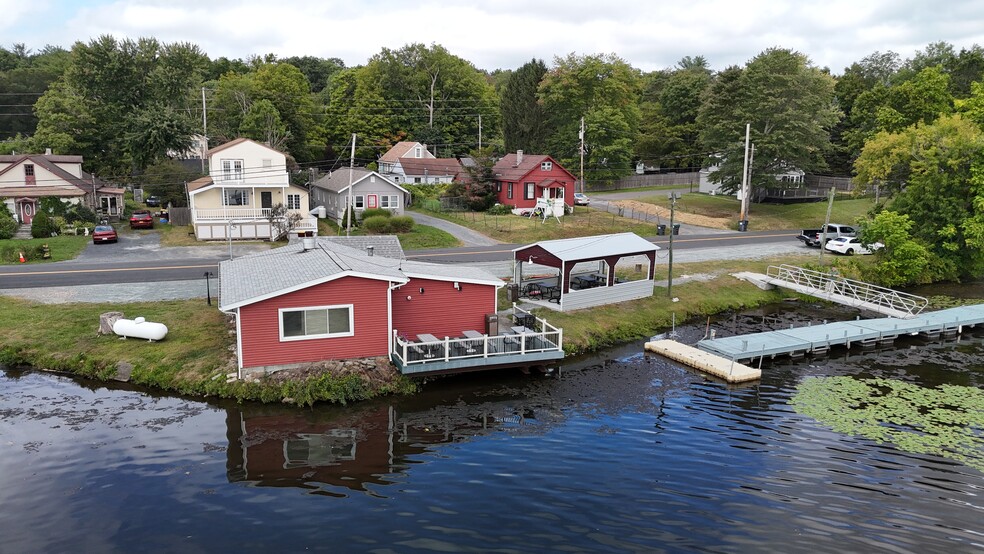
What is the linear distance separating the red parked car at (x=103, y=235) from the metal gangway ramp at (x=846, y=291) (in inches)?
1667

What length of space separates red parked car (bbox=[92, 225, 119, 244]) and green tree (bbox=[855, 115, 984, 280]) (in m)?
50.4

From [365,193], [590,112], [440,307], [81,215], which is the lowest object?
[440,307]

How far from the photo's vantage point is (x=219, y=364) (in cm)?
2230

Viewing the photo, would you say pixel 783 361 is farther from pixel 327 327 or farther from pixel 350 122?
pixel 350 122

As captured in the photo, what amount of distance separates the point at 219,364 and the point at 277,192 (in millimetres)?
30551

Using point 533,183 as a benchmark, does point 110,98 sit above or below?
above

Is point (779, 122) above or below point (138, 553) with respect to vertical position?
above

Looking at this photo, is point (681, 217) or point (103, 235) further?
point (681, 217)

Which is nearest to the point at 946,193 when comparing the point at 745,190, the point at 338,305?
the point at 745,190

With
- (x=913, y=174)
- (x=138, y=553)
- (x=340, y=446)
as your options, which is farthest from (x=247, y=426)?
(x=913, y=174)

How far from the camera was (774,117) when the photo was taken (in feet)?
196

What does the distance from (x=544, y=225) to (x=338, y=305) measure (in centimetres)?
3319

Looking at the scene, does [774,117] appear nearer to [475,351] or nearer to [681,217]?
[681,217]

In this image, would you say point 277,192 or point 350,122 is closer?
point 277,192
